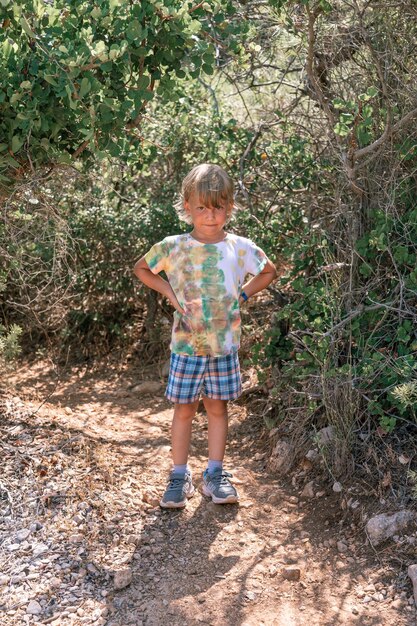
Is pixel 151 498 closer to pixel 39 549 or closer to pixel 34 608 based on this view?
pixel 39 549

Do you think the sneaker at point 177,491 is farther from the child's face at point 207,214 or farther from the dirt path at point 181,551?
the child's face at point 207,214

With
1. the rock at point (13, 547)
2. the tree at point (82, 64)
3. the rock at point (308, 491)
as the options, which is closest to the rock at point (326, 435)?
the rock at point (308, 491)

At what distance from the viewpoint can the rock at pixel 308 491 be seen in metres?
3.76

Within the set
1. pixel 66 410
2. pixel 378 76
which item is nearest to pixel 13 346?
pixel 66 410

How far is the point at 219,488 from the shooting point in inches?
145

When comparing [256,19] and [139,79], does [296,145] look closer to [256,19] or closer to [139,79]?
[256,19]

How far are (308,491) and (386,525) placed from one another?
1.65 feet

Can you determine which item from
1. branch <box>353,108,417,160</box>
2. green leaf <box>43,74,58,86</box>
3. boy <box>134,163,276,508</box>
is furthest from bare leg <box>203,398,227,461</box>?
green leaf <box>43,74,58,86</box>

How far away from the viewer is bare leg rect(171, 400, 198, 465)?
3697 mm

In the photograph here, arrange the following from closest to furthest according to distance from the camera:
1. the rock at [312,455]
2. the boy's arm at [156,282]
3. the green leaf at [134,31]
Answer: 1. the green leaf at [134,31]
2. the boy's arm at [156,282]
3. the rock at [312,455]

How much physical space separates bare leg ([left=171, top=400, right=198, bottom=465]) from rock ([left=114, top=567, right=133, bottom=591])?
2.14 feet

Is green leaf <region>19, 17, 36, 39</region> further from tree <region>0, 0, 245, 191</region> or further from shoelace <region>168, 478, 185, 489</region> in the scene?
shoelace <region>168, 478, 185, 489</region>

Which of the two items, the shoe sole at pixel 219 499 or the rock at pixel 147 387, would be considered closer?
the shoe sole at pixel 219 499

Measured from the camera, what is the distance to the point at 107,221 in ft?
18.0
